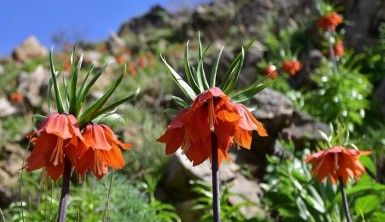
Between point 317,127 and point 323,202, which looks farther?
→ point 317,127

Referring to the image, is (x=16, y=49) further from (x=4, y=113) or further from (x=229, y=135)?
(x=229, y=135)

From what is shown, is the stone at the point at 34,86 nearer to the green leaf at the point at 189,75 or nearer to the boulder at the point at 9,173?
the boulder at the point at 9,173

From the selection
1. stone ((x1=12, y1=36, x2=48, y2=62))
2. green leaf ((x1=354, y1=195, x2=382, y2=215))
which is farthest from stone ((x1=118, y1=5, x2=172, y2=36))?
green leaf ((x1=354, y1=195, x2=382, y2=215))

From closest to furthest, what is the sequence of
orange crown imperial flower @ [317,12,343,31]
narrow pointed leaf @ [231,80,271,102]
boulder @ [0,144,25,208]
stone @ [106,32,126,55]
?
narrow pointed leaf @ [231,80,271,102], boulder @ [0,144,25,208], orange crown imperial flower @ [317,12,343,31], stone @ [106,32,126,55]

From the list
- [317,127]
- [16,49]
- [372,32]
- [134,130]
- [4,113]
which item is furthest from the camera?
[16,49]

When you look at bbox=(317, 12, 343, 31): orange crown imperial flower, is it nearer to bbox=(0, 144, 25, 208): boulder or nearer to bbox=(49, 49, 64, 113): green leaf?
bbox=(0, 144, 25, 208): boulder

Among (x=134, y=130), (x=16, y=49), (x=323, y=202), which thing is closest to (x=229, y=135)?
(x=323, y=202)
